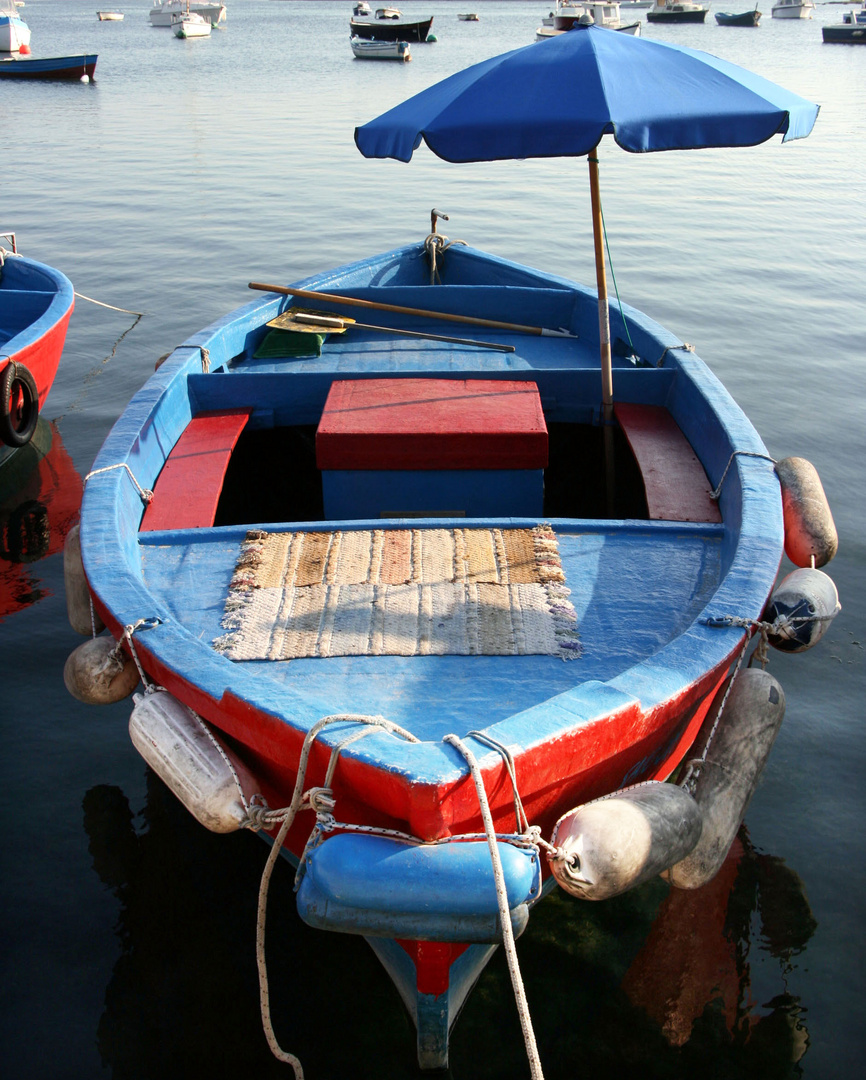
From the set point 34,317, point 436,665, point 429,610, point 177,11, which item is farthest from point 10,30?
point 436,665

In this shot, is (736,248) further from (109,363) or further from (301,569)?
(301,569)

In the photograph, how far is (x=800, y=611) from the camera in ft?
11.2

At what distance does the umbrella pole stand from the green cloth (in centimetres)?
203

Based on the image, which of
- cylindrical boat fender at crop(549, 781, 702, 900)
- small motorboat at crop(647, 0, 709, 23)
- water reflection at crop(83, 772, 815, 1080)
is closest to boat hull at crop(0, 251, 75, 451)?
water reflection at crop(83, 772, 815, 1080)

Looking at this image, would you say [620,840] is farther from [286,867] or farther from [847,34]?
[847,34]

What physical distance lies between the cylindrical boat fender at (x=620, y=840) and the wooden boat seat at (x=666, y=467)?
1753 mm

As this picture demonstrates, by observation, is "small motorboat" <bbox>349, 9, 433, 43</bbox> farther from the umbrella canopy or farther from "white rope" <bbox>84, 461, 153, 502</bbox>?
"white rope" <bbox>84, 461, 153, 502</bbox>

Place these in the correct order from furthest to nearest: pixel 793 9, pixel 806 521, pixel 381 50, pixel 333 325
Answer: pixel 793 9
pixel 381 50
pixel 333 325
pixel 806 521

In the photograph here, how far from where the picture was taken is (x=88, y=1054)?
Result: 3188 millimetres

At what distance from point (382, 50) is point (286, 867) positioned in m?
50.5

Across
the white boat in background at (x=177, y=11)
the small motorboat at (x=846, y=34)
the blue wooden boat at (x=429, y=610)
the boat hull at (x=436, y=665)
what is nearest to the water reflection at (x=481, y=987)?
the blue wooden boat at (x=429, y=610)

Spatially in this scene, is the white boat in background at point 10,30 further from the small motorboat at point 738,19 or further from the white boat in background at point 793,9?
the white boat in background at point 793,9

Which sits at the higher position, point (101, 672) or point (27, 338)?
point (27, 338)

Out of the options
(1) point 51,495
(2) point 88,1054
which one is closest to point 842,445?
(1) point 51,495
